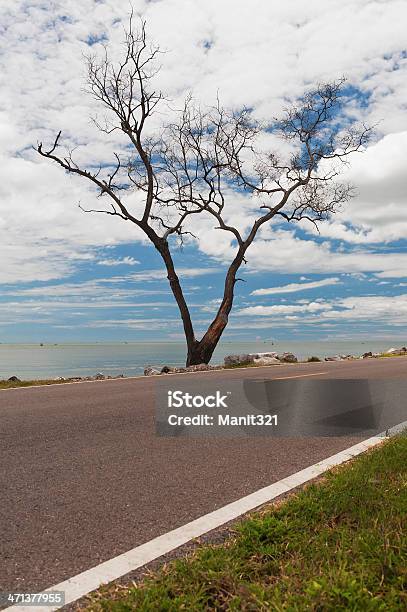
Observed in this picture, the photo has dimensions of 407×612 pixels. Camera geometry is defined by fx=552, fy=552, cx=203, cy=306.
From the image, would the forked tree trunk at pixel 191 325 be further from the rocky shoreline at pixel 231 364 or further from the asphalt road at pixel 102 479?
the asphalt road at pixel 102 479

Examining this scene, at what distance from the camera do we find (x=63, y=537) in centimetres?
394

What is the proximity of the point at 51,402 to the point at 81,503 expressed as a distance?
624 centimetres

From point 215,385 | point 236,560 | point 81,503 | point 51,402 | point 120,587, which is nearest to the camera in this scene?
point 120,587

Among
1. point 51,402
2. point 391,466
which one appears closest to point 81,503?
point 391,466

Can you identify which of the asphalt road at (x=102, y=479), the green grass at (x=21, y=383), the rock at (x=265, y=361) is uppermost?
the rock at (x=265, y=361)

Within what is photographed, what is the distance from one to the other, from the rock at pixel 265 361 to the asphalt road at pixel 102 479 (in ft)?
48.7

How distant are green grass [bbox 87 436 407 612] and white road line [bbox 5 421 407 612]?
0.51 ft

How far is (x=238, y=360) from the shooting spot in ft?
77.1

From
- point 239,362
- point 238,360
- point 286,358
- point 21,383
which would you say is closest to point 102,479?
point 21,383

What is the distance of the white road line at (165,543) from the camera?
3.22 metres

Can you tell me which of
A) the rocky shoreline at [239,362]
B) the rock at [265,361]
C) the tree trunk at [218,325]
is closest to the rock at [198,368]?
the rocky shoreline at [239,362]

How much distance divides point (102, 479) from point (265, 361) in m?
19.4

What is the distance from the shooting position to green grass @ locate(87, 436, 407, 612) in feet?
9.57

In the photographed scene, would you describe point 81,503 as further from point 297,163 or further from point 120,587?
point 297,163
